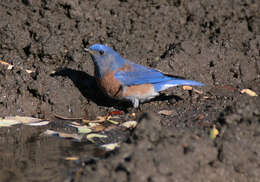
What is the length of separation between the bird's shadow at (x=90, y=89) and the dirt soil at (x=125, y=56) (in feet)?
0.06

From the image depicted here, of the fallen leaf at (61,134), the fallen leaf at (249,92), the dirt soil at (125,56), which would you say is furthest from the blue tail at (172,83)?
the fallen leaf at (61,134)

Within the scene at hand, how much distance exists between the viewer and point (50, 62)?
21.4ft

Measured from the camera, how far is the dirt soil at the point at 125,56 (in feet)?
14.8

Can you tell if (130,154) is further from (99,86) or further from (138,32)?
(138,32)

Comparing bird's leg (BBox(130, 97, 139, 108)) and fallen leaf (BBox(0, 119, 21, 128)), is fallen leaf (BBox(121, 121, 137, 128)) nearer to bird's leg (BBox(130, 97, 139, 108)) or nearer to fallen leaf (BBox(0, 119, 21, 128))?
bird's leg (BBox(130, 97, 139, 108))

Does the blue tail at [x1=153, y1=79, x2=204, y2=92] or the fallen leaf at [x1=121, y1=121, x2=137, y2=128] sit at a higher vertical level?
the blue tail at [x1=153, y1=79, x2=204, y2=92]

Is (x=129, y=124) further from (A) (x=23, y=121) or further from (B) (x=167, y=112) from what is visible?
(A) (x=23, y=121)

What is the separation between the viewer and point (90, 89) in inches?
250

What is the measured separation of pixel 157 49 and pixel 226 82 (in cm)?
122

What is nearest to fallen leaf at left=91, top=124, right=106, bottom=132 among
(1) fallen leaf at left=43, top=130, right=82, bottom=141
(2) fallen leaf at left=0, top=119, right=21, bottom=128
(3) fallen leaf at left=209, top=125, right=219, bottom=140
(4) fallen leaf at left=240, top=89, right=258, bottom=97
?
(1) fallen leaf at left=43, top=130, right=82, bottom=141

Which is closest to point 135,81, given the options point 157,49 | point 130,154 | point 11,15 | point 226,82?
point 157,49

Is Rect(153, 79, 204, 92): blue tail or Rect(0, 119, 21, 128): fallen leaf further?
Rect(153, 79, 204, 92): blue tail

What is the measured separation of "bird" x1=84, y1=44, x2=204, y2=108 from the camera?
597cm

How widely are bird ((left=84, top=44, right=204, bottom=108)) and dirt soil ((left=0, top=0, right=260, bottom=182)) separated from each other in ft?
0.86
